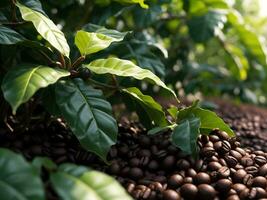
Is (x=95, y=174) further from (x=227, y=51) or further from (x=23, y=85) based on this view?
(x=227, y=51)

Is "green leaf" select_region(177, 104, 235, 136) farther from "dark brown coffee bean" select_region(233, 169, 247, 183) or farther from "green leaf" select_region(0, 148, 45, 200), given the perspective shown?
"green leaf" select_region(0, 148, 45, 200)

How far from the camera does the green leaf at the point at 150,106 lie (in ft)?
6.57

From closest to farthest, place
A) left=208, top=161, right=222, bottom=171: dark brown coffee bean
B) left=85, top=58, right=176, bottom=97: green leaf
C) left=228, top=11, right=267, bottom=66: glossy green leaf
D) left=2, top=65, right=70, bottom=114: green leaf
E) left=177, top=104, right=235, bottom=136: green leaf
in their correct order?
left=2, top=65, right=70, bottom=114: green leaf → left=85, top=58, right=176, bottom=97: green leaf → left=208, top=161, right=222, bottom=171: dark brown coffee bean → left=177, top=104, right=235, bottom=136: green leaf → left=228, top=11, right=267, bottom=66: glossy green leaf

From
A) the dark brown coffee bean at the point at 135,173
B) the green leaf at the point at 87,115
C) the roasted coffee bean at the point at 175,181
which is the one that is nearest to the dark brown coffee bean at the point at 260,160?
the roasted coffee bean at the point at 175,181

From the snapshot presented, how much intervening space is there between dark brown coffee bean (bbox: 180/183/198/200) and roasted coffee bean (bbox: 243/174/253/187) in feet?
0.74

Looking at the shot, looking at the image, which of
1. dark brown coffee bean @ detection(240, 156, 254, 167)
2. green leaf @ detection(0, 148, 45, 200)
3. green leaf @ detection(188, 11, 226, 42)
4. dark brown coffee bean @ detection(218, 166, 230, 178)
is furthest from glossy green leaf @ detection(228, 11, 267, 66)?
green leaf @ detection(0, 148, 45, 200)

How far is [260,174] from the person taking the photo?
74.4 inches

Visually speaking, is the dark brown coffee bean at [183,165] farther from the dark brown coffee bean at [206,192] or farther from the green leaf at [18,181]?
the green leaf at [18,181]

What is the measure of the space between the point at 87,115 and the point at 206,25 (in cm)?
177

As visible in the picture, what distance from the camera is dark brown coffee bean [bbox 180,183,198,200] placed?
173cm

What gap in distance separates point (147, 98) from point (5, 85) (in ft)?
2.12

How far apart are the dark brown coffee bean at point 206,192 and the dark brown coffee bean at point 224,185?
0.17 ft

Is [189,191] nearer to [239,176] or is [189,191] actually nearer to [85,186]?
[239,176]

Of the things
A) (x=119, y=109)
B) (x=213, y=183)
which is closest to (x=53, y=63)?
(x=213, y=183)
